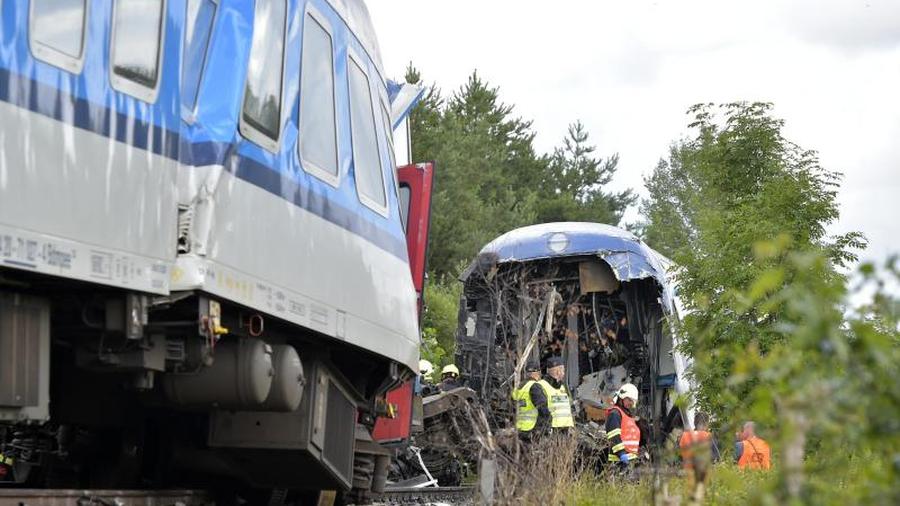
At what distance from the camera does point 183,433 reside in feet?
28.2

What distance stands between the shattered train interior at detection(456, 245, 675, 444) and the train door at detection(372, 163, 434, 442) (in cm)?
649

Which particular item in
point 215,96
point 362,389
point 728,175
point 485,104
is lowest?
point 362,389

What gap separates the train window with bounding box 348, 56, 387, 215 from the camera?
8391 millimetres

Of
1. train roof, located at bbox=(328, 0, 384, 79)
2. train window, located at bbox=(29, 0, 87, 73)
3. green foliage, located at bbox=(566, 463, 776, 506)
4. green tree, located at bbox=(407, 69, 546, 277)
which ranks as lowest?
green foliage, located at bbox=(566, 463, 776, 506)

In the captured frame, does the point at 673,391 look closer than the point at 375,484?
No

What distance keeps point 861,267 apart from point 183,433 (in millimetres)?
6314

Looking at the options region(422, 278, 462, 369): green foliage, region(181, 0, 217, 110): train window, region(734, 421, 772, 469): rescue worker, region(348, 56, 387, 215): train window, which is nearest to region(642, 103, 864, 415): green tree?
region(734, 421, 772, 469): rescue worker

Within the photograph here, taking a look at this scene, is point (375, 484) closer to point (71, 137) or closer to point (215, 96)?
point (215, 96)

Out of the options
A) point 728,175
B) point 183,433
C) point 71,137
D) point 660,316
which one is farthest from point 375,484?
point 660,316

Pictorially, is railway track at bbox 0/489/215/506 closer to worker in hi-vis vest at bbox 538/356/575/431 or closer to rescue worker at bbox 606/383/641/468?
worker in hi-vis vest at bbox 538/356/575/431

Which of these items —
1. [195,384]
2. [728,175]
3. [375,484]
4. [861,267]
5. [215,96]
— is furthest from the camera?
[728,175]

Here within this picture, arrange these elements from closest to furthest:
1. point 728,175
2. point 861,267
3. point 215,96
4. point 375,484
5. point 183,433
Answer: point 861,267
point 215,96
point 183,433
point 375,484
point 728,175

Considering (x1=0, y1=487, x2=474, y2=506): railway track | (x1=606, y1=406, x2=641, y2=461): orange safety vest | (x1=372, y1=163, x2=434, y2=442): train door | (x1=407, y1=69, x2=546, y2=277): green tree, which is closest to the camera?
(x1=0, y1=487, x2=474, y2=506): railway track

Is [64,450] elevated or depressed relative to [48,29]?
depressed
